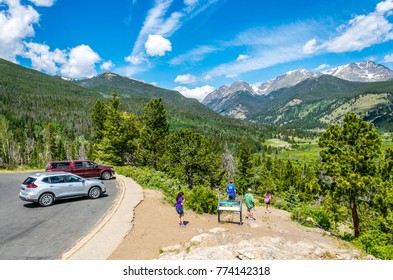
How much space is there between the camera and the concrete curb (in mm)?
10102

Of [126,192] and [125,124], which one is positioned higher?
[125,124]

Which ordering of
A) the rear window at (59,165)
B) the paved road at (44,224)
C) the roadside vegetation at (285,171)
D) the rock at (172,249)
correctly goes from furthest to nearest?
the rear window at (59,165) → the roadside vegetation at (285,171) → the rock at (172,249) → the paved road at (44,224)

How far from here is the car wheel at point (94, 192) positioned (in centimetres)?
1886

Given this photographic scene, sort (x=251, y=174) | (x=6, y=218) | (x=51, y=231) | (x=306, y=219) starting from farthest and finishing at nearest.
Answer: (x=251, y=174) → (x=306, y=219) → (x=6, y=218) → (x=51, y=231)

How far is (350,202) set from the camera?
21.5m

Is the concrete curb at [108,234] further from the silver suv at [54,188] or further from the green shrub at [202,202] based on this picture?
the green shrub at [202,202]

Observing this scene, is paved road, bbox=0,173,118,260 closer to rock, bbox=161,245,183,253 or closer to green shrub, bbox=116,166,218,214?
rock, bbox=161,245,183,253

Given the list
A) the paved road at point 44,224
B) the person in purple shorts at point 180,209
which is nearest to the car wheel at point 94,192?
the paved road at point 44,224

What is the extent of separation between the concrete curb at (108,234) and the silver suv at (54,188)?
205 cm

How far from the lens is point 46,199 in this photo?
17.0 m

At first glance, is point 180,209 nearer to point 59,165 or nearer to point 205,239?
point 205,239
